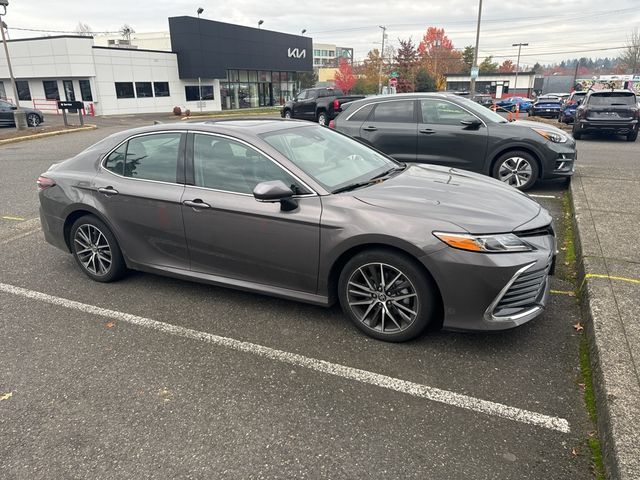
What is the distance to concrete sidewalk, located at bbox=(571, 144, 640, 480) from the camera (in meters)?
2.43

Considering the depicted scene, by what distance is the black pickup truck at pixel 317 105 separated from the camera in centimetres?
2447

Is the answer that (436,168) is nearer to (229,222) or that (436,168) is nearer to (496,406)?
(229,222)

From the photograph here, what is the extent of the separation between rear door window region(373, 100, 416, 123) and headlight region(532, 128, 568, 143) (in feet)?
6.68

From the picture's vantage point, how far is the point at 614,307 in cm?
365

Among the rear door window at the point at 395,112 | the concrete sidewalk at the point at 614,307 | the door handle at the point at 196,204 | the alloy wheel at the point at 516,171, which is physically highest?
the rear door window at the point at 395,112

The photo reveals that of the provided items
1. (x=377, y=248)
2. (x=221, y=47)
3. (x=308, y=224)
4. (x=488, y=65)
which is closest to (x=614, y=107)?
(x=377, y=248)

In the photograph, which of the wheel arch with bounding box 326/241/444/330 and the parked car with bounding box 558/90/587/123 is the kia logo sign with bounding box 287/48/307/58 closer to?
the parked car with bounding box 558/90/587/123

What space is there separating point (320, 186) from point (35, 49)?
37.6 metres

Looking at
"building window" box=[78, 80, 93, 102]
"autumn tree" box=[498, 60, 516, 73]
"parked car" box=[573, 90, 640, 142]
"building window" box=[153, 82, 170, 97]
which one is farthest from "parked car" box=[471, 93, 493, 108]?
"autumn tree" box=[498, 60, 516, 73]

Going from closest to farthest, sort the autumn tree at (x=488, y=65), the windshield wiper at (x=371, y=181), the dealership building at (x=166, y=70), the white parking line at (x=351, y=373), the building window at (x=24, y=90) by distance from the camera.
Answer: the white parking line at (x=351, y=373)
the windshield wiper at (x=371, y=181)
the dealership building at (x=166, y=70)
the building window at (x=24, y=90)
the autumn tree at (x=488, y=65)

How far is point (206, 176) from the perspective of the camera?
13.6 ft

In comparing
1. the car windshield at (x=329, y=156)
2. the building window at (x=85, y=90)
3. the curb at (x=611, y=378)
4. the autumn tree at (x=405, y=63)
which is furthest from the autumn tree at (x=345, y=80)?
the curb at (x=611, y=378)

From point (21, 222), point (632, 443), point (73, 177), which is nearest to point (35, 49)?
point (21, 222)

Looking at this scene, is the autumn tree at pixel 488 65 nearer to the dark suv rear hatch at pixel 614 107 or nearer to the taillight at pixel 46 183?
the dark suv rear hatch at pixel 614 107
